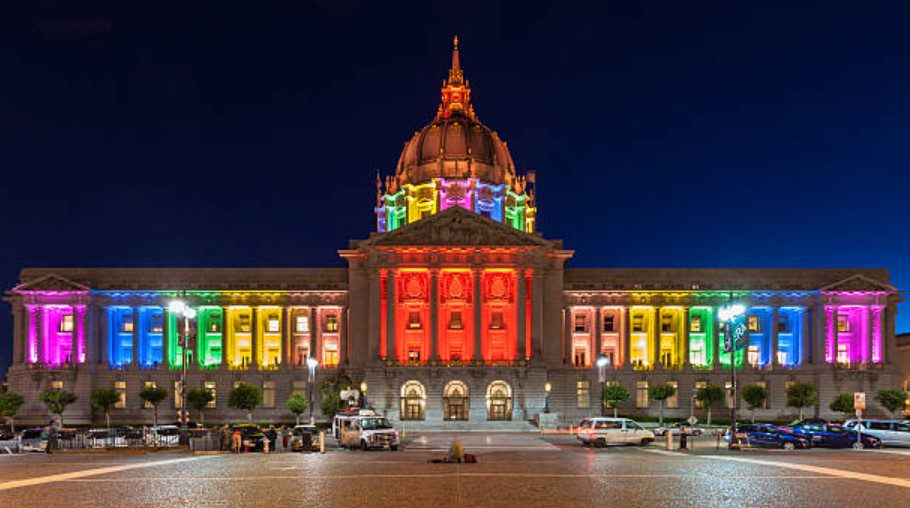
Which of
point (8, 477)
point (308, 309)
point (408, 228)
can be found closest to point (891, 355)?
point (408, 228)

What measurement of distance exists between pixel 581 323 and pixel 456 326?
16232 mm

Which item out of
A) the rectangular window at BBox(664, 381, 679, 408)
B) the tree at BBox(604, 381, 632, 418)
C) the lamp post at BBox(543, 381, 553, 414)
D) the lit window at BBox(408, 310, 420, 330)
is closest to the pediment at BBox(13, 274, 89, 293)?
the lit window at BBox(408, 310, 420, 330)

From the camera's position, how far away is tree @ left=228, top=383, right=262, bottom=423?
99688 mm

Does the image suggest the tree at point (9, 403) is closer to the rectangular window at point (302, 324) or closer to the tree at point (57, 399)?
the tree at point (57, 399)

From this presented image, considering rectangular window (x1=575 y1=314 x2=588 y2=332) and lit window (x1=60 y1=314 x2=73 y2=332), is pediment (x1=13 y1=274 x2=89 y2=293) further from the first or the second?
rectangular window (x1=575 y1=314 x2=588 y2=332)

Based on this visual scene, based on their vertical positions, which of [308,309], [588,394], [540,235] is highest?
[540,235]

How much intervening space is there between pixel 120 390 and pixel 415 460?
2998 inches

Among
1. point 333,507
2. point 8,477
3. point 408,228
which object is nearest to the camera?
point 333,507

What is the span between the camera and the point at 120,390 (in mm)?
110438

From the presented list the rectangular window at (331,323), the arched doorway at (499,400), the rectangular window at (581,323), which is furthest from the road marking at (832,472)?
the rectangular window at (331,323)

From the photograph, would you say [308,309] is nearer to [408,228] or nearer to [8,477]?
[408,228]

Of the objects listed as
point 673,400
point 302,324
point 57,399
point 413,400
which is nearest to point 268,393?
point 302,324

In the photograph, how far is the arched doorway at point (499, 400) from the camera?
10194cm

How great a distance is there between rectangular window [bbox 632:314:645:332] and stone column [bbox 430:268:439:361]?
82.0 feet
